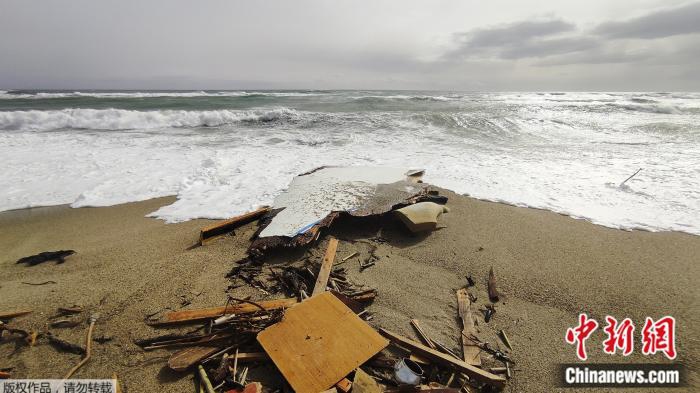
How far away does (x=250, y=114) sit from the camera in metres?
17.5

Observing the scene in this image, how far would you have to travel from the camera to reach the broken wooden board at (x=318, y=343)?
222cm

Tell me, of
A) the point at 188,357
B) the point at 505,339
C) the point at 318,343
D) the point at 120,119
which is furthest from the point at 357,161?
the point at 120,119

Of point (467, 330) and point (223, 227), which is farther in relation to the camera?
point (223, 227)

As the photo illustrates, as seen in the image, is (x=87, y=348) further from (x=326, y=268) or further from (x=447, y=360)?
(x=447, y=360)

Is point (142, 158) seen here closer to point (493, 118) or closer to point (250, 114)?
point (250, 114)

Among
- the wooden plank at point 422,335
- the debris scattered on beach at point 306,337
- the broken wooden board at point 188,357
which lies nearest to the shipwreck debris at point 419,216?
the debris scattered on beach at point 306,337

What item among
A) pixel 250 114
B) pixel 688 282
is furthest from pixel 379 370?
pixel 250 114

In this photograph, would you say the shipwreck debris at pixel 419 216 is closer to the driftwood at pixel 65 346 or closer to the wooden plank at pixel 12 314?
the driftwood at pixel 65 346

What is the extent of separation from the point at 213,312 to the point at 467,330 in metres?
2.31

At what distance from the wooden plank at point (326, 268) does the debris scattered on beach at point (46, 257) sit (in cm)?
327

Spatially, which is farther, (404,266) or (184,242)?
(184,242)

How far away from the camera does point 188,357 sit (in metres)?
2.41

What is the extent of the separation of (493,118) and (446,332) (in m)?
15.4

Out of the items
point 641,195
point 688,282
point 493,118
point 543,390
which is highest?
point 493,118
